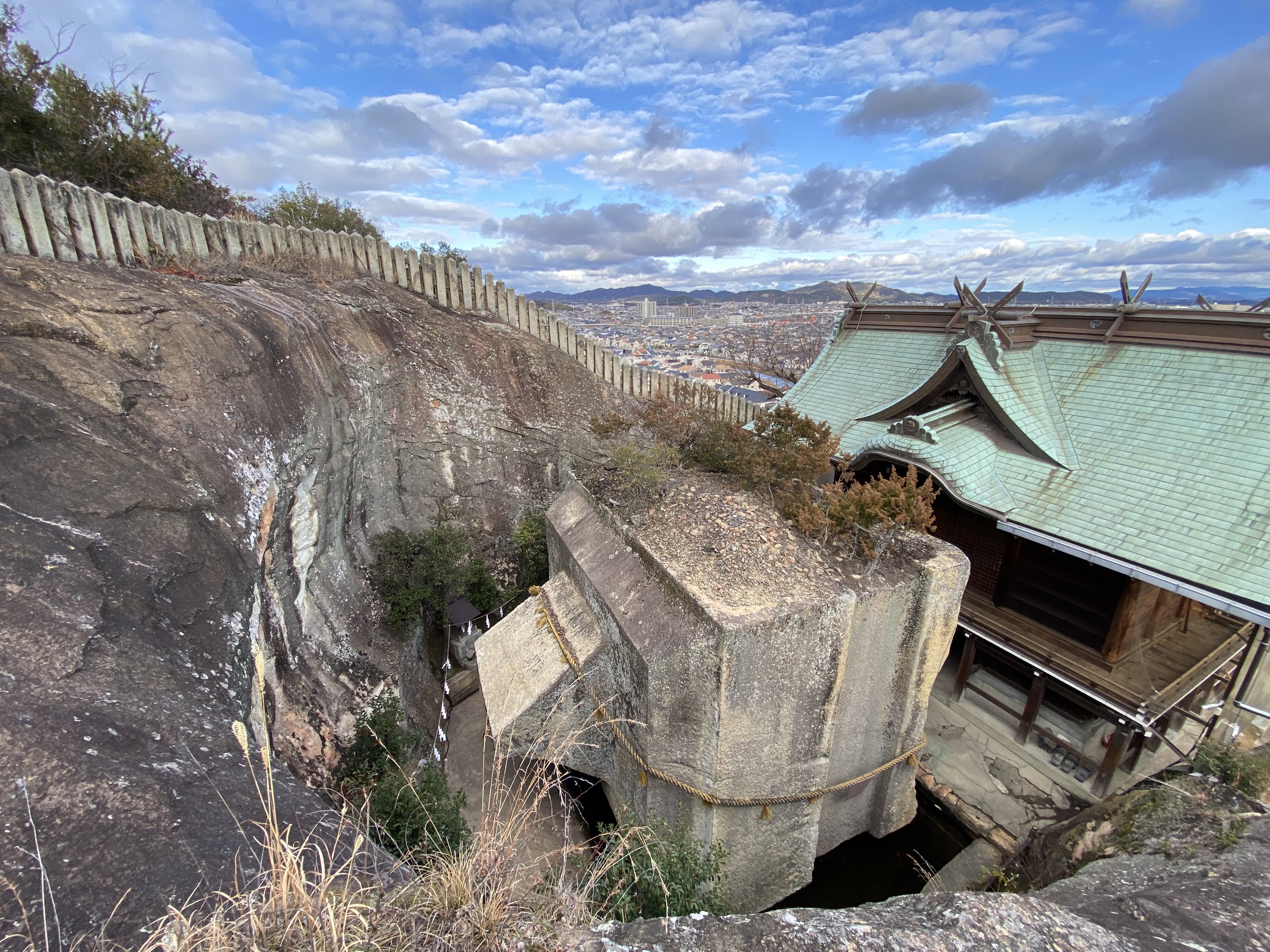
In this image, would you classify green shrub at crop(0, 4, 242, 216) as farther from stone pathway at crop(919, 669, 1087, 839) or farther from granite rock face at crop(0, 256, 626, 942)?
stone pathway at crop(919, 669, 1087, 839)

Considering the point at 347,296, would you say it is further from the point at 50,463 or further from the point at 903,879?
the point at 903,879

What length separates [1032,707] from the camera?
1002cm

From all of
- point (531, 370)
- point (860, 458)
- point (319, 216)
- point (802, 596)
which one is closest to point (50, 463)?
point (802, 596)

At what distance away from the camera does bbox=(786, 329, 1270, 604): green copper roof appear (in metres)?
7.49

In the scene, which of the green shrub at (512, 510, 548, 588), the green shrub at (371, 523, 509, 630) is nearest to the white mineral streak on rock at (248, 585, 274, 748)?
the green shrub at (371, 523, 509, 630)

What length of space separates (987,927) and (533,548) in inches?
396

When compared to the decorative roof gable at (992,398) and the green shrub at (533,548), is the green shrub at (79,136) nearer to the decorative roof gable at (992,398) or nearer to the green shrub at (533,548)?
the green shrub at (533,548)

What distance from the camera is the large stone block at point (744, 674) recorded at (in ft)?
20.6

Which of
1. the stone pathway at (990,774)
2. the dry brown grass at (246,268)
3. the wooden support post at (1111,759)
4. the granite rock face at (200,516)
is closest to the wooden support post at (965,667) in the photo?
the stone pathway at (990,774)

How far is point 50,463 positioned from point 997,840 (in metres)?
13.2

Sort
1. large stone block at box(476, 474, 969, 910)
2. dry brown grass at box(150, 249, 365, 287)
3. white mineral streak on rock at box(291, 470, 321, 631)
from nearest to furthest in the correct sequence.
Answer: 1. large stone block at box(476, 474, 969, 910)
2. white mineral streak on rock at box(291, 470, 321, 631)
3. dry brown grass at box(150, 249, 365, 287)

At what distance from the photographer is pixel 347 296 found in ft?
38.4

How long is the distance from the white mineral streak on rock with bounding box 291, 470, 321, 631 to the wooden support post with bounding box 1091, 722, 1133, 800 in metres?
12.9

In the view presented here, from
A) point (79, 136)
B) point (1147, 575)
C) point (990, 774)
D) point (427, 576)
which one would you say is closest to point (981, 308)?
point (1147, 575)
